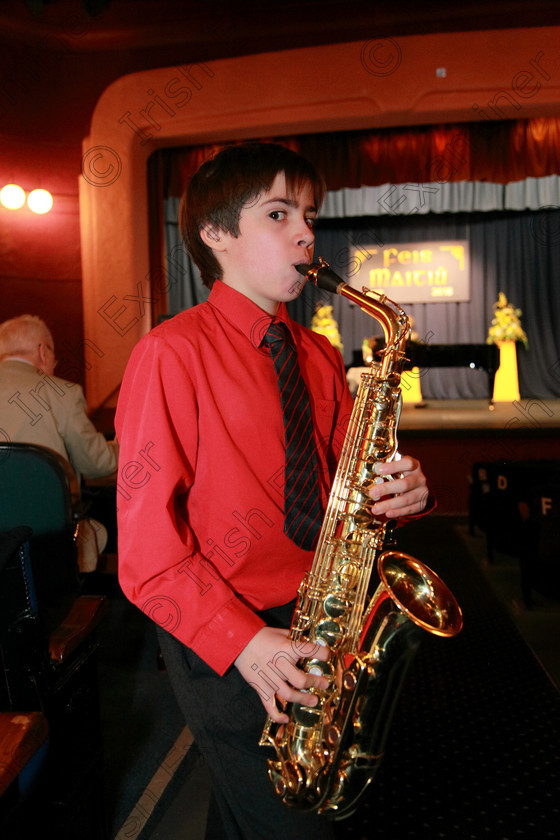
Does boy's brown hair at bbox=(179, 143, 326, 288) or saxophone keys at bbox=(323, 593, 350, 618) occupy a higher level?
boy's brown hair at bbox=(179, 143, 326, 288)

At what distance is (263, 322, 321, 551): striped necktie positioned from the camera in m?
1.25

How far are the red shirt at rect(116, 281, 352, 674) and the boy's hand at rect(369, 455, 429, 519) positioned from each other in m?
0.18

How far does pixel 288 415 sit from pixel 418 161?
305 inches

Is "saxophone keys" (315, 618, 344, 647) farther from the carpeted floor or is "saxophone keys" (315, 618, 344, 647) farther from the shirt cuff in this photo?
the carpeted floor

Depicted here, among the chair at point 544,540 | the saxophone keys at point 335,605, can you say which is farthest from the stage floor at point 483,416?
the saxophone keys at point 335,605

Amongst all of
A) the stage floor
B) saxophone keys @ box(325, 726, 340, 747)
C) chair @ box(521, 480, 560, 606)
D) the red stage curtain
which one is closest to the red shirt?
saxophone keys @ box(325, 726, 340, 747)

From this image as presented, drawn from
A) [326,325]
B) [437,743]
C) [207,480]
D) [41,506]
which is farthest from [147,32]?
[437,743]

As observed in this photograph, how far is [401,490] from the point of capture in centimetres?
124

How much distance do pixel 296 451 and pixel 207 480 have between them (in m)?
0.19

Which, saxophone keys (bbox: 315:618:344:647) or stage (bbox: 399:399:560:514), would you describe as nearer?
saxophone keys (bbox: 315:618:344:647)

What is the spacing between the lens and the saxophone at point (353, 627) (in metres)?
1.19

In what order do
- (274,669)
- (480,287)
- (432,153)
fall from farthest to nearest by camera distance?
(480,287) → (432,153) → (274,669)

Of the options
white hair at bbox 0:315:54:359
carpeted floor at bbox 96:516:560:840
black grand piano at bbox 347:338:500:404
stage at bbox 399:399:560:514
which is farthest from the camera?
black grand piano at bbox 347:338:500:404

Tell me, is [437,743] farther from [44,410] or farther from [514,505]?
[44,410]
